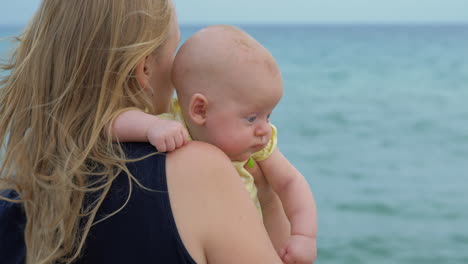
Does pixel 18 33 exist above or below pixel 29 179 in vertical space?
above

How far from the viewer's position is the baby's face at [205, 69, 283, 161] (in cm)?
176

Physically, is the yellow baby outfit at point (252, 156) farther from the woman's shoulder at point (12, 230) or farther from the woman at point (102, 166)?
the woman's shoulder at point (12, 230)

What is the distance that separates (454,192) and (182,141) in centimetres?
843

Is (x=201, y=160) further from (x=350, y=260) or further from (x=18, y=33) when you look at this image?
(x=350, y=260)

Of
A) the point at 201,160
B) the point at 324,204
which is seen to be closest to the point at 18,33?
the point at 201,160

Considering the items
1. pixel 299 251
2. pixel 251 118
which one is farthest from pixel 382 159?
pixel 251 118

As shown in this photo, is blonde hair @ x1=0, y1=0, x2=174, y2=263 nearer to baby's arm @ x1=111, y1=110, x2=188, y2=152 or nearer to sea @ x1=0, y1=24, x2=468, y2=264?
baby's arm @ x1=111, y1=110, x2=188, y2=152

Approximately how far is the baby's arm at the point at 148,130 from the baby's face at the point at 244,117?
Result: 0.22m

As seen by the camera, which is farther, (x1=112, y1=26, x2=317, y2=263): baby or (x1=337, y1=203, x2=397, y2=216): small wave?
(x1=337, y1=203, x2=397, y2=216): small wave

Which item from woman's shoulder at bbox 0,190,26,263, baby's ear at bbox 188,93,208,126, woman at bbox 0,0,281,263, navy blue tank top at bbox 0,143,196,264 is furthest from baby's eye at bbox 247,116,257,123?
woman's shoulder at bbox 0,190,26,263

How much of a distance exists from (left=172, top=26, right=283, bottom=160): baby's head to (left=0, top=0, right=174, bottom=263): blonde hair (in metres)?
0.13

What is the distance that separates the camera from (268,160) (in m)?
2.04

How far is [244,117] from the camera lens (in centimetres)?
179

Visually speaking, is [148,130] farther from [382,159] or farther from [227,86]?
[382,159]
